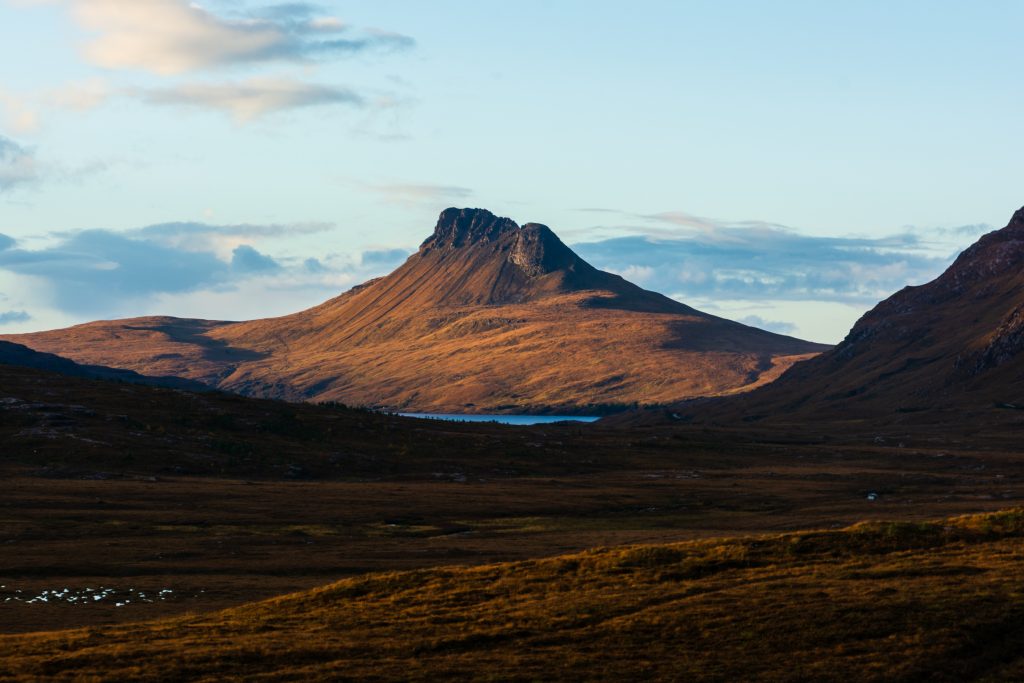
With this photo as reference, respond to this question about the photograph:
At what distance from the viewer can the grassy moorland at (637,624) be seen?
44188 millimetres

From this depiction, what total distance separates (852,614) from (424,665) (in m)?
16.0

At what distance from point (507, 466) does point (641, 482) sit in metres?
23.0

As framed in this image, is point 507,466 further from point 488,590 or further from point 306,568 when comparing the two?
point 488,590

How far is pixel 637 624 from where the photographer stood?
49.4 meters

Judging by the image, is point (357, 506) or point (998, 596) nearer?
point (998, 596)

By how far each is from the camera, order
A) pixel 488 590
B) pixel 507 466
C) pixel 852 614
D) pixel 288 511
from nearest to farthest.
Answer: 1. pixel 852 614
2. pixel 488 590
3. pixel 288 511
4. pixel 507 466

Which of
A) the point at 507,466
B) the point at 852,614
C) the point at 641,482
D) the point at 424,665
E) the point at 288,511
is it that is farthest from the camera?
the point at 507,466

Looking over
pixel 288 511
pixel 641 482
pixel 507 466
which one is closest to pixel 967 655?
pixel 288 511

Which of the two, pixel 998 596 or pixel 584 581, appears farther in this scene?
pixel 584 581

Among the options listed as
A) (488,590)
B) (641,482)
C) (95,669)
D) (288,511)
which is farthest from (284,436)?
(95,669)

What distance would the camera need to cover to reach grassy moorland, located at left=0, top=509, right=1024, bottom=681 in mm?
44188

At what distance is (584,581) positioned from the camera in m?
59.5

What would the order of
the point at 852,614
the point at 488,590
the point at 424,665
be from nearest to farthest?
the point at 424,665 → the point at 852,614 → the point at 488,590

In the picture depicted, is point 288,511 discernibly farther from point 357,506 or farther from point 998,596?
point 998,596
